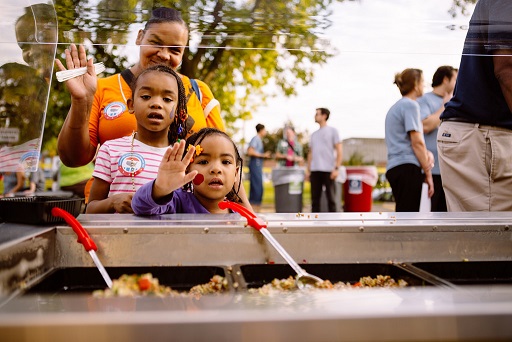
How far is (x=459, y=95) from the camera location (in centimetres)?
222

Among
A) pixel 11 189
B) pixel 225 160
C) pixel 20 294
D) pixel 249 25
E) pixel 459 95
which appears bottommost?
pixel 11 189

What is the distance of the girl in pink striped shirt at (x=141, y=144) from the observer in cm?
181

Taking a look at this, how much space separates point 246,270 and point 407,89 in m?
3.04

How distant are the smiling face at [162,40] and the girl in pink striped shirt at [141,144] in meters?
0.11

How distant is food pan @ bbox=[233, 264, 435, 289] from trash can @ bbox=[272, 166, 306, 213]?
661cm

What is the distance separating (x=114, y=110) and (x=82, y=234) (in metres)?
0.95

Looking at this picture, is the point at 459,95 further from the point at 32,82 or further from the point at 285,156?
the point at 285,156

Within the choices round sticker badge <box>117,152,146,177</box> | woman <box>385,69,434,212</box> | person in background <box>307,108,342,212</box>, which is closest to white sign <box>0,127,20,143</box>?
round sticker badge <box>117,152,146,177</box>

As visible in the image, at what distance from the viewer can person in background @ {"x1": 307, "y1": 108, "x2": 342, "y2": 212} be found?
6758 millimetres

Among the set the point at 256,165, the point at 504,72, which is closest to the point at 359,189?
the point at 256,165

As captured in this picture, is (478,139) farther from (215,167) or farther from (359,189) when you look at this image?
(359,189)

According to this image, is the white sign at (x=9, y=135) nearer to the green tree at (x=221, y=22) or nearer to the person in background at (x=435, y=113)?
the green tree at (x=221, y=22)

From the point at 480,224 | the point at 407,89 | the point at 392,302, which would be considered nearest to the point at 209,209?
the point at 480,224

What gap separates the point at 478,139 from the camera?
7.09ft
